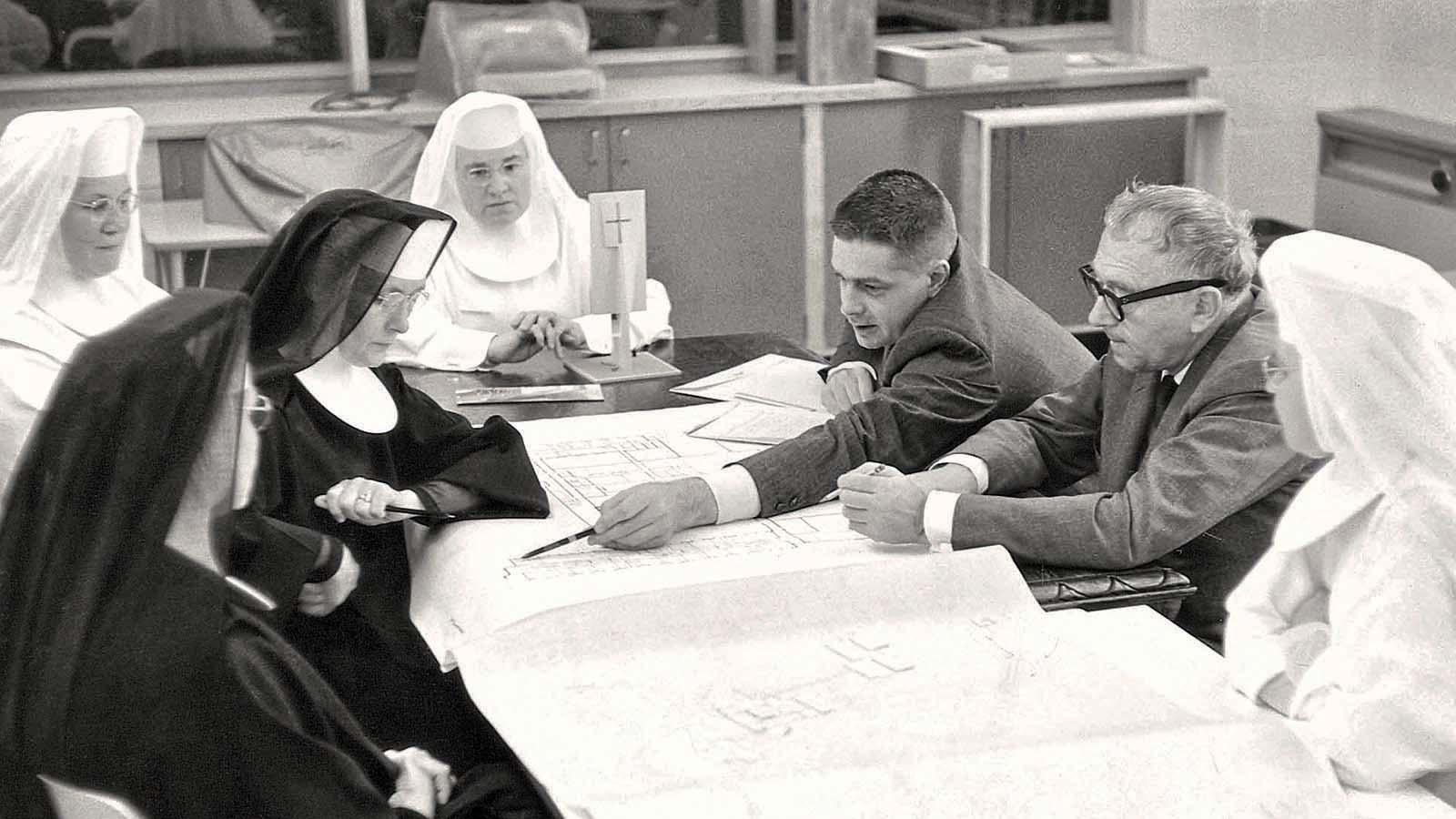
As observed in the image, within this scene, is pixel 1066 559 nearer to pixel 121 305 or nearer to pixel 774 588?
pixel 774 588

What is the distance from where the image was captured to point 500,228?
4.04m

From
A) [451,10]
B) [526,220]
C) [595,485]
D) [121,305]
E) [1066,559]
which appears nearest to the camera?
[1066,559]

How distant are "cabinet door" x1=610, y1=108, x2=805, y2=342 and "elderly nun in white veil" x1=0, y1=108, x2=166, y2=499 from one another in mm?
2568

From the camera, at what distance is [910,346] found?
284 centimetres

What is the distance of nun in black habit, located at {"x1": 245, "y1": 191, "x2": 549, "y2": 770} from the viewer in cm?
233

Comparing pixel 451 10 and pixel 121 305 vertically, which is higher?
pixel 451 10

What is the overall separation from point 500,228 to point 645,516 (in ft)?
5.95

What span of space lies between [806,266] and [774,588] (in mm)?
4040

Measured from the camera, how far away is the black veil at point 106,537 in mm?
1467

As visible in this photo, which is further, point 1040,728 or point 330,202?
point 330,202

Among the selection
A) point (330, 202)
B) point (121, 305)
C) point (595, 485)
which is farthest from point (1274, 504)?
point (121, 305)

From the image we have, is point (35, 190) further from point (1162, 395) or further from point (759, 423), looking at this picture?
point (1162, 395)

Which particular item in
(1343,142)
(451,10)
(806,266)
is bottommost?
(806,266)

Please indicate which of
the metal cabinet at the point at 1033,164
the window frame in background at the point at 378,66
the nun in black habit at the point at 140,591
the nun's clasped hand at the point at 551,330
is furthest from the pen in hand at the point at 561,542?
the window frame in background at the point at 378,66
